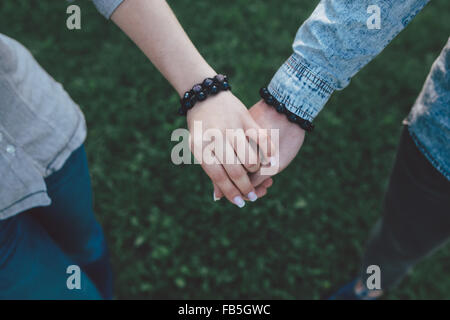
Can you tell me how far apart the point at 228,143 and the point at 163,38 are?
20.0 inches

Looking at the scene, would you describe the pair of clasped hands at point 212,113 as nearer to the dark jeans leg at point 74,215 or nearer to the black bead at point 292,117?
the black bead at point 292,117

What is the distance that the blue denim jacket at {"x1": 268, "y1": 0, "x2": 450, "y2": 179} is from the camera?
54.8 inches

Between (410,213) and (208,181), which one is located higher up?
(410,213)

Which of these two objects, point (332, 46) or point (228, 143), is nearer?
point (332, 46)

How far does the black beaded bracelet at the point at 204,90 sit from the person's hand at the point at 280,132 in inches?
8.8

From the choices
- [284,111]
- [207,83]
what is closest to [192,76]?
[207,83]

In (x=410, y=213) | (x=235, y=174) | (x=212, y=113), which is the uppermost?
(x=212, y=113)

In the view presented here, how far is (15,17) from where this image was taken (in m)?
3.97

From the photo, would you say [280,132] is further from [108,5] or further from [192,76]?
[108,5]

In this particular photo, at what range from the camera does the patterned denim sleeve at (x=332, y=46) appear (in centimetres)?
138

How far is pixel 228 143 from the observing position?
1580mm

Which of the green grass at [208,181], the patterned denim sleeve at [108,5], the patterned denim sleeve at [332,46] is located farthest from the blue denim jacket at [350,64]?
the green grass at [208,181]
